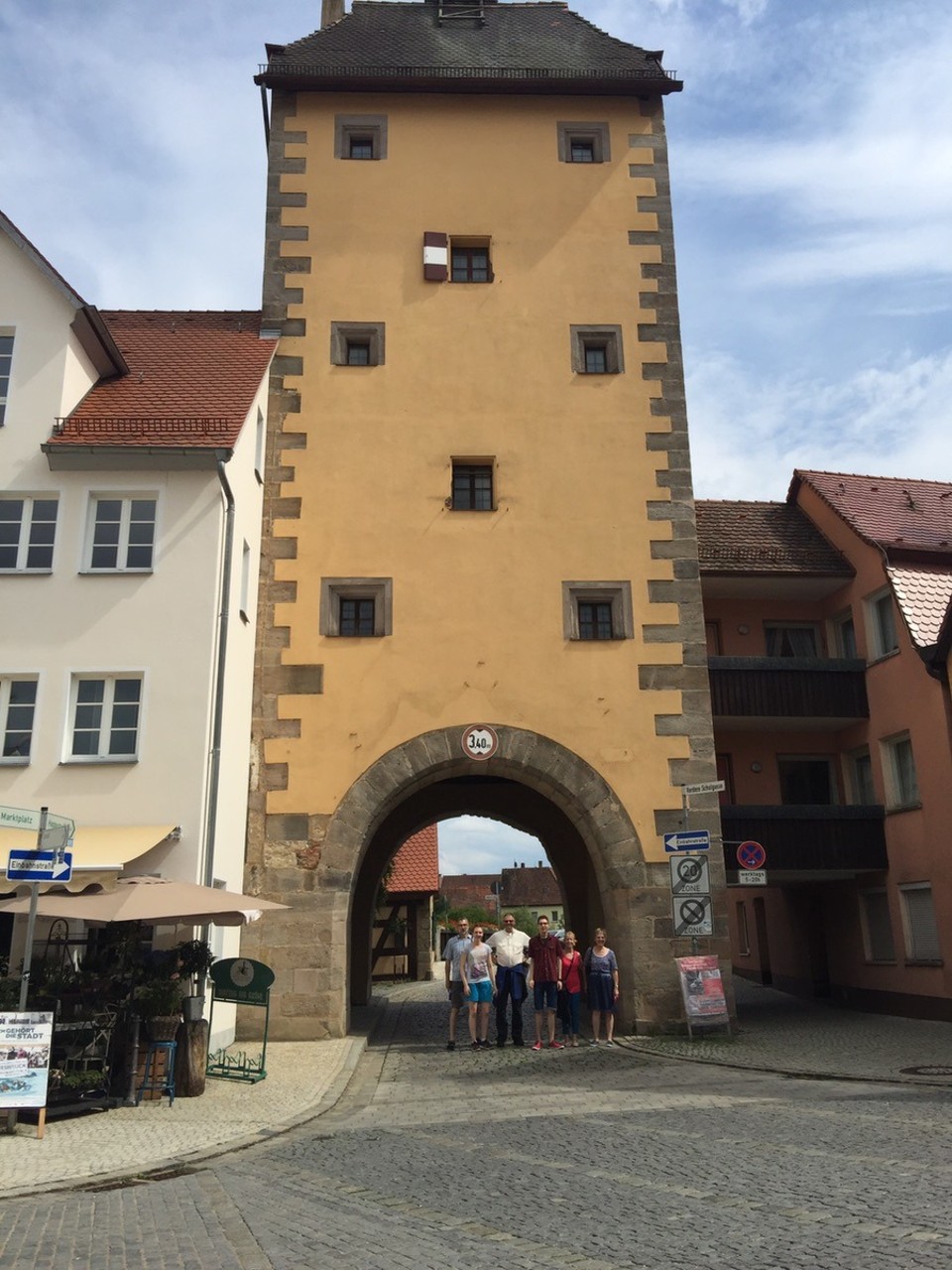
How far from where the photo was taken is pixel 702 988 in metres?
15.9

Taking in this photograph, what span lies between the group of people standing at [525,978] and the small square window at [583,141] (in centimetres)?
1350

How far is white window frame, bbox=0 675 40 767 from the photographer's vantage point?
46.5 feet

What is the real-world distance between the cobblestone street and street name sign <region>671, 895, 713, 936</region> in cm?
393

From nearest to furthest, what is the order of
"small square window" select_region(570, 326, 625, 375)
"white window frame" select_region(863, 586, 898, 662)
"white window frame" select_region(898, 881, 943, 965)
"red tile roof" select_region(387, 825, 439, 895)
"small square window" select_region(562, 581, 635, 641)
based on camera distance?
"small square window" select_region(562, 581, 635, 641)
"small square window" select_region(570, 326, 625, 375)
"white window frame" select_region(898, 881, 943, 965)
"white window frame" select_region(863, 586, 898, 662)
"red tile roof" select_region(387, 825, 439, 895)

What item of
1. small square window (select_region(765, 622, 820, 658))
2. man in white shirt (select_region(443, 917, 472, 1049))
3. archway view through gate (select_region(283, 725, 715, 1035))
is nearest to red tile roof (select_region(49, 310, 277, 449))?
archway view through gate (select_region(283, 725, 715, 1035))

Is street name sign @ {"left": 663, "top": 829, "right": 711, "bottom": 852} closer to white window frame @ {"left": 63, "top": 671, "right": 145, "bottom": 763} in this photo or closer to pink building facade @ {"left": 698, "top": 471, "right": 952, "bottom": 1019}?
pink building facade @ {"left": 698, "top": 471, "right": 952, "bottom": 1019}

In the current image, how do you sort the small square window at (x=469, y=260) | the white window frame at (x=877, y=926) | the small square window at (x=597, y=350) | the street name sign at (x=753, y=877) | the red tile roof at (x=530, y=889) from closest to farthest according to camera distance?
1. the street name sign at (x=753, y=877)
2. the small square window at (x=597, y=350)
3. the small square window at (x=469, y=260)
4. the white window frame at (x=877, y=926)
5. the red tile roof at (x=530, y=889)

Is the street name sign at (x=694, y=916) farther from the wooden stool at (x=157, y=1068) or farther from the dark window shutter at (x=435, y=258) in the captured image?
the dark window shutter at (x=435, y=258)

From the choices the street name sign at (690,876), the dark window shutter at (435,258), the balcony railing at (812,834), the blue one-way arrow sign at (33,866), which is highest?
the dark window shutter at (435,258)

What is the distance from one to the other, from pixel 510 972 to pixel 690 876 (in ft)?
9.17

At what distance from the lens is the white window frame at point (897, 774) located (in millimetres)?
20219

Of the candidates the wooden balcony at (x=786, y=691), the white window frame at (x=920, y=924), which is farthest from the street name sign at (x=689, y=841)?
the white window frame at (x=920, y=924)

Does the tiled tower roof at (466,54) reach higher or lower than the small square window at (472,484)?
higher

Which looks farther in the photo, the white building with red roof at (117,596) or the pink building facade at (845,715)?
the pink building facade at (845,715)
